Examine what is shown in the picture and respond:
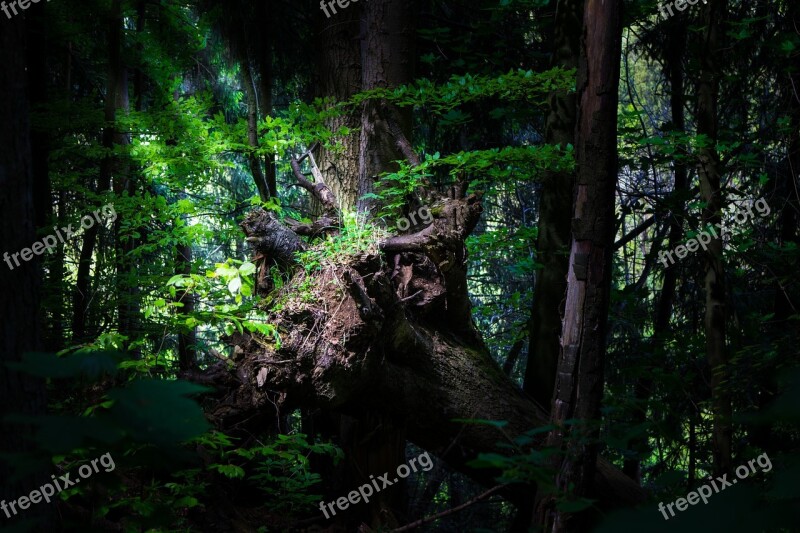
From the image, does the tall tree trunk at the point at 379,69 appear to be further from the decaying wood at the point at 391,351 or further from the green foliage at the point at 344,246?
the decaying wood at the point at 391,351

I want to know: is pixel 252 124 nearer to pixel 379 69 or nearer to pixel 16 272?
pixel 379 69

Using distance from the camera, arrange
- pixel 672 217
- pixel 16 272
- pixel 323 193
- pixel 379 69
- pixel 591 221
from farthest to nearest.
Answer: pixel 672 217, pixel 379 69, pixel 323 193, pixel 591 221, pixel 16 272

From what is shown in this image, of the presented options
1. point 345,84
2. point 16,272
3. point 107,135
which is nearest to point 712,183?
point 345,84

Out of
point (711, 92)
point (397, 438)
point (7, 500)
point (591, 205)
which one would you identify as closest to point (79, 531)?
point (7, 500)

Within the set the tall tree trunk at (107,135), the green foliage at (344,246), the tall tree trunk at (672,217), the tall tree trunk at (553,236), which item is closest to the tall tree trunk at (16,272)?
the green foliage at (344,246)

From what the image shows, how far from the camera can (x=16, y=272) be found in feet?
8.07

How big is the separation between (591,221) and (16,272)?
3151 millimetres

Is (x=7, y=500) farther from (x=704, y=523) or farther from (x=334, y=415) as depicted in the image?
(x=334, y=415)

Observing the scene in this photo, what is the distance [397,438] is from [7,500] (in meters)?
3.53

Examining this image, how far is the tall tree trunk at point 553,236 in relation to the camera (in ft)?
18.8

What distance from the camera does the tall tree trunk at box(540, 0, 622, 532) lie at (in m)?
3.83

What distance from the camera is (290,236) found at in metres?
5.12

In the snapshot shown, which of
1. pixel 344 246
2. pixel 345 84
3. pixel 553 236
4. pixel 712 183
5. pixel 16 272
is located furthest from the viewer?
pixel 345 84

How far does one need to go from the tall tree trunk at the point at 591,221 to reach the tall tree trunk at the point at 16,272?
2.93 m
